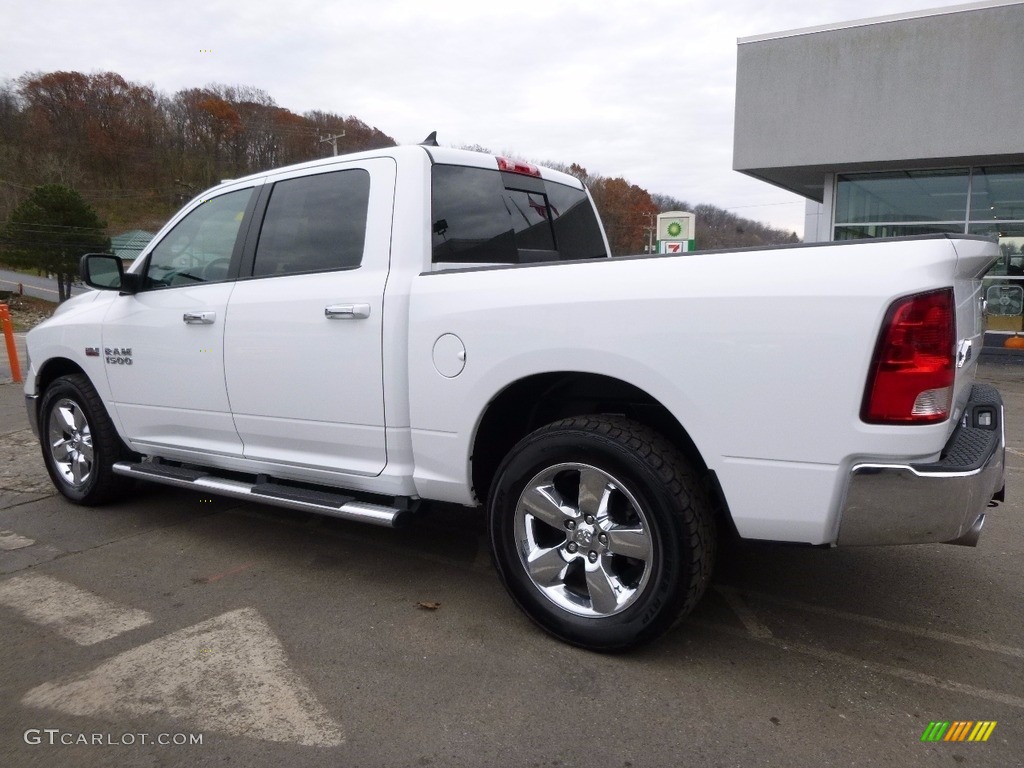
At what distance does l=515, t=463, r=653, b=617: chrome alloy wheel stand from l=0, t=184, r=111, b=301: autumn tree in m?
45.5

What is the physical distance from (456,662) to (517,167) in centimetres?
244

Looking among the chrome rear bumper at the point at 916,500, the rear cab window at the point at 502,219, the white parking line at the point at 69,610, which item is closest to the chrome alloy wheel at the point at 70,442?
the white parking line at the point at 69,610

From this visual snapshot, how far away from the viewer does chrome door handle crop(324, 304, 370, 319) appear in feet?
10.6

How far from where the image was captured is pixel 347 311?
10.7 ft

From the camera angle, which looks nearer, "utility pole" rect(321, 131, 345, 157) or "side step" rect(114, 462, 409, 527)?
"side step" rect(114, 462, 409, 527)

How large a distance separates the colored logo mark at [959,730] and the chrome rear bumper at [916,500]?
0.58 m

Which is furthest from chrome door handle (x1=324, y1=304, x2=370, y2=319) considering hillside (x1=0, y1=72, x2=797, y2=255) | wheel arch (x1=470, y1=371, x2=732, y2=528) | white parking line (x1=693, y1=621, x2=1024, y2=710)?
hillside (x1=0, y1=72, x2=797, y2=255)

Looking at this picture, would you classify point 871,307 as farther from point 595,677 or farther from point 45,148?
point 45,148

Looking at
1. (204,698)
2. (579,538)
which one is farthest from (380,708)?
(579,538)

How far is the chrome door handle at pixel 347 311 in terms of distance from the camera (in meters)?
3.23

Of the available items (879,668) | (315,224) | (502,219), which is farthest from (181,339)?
(879,668)

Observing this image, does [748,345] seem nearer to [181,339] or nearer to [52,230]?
[181,339]

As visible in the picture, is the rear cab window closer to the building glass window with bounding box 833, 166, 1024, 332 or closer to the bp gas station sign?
the building glass window with bounding box 833, 166, 1024, 332

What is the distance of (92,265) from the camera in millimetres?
4367
